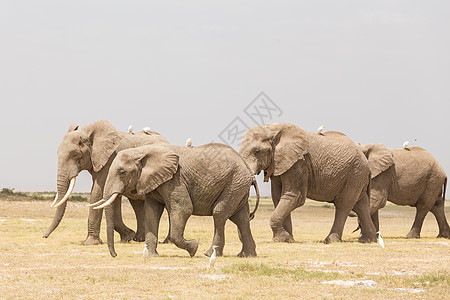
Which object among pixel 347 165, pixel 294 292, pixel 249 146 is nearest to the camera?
pixel 294 292

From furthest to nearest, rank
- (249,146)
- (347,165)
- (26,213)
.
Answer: (26,213)
(347,165)
(249,146)

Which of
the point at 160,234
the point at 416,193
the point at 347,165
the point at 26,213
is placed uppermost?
the point at 347,165

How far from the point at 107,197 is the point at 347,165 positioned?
28.4 feet

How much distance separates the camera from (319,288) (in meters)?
11.5

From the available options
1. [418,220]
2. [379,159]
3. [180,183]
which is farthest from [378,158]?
[180,183]

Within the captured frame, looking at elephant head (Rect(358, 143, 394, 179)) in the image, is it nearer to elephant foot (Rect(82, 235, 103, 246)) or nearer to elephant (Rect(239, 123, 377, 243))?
elephant (Rect(239, 123, 377, 243))

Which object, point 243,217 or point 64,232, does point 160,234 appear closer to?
point 64,232

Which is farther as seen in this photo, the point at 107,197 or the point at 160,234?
the point at 160,234

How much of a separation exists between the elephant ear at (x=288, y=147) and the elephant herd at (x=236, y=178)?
29 millimetres

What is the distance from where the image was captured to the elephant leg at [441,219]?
25.9 meters

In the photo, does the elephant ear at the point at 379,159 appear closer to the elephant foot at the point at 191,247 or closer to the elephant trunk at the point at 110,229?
the elephant foot at the point at 191,247

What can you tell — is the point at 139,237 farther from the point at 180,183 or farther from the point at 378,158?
the point at 378,158

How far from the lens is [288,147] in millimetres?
20328

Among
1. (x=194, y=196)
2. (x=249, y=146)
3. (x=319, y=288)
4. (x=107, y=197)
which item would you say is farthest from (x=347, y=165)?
(x=319, y=288)
